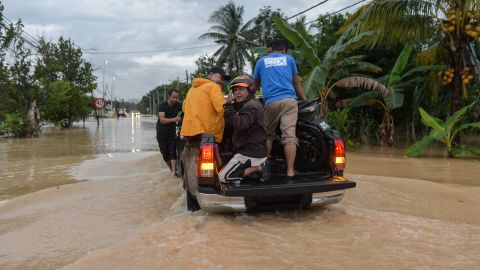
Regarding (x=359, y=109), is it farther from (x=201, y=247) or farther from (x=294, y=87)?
(x=201, y=247)

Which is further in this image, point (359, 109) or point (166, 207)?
point (359, 109)

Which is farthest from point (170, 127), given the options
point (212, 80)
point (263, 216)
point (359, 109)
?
point (359, 109)

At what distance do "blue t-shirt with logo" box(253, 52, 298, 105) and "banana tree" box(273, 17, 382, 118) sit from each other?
6.43 metres

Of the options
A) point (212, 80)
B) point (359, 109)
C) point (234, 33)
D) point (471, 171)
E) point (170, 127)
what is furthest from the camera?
point (234, 33)

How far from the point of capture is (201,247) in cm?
393

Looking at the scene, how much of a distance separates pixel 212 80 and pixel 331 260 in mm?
2614

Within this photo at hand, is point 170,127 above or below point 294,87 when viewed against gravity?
below

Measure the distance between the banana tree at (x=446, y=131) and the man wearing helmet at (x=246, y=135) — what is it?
7.55 meters

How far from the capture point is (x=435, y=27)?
12.9 metres

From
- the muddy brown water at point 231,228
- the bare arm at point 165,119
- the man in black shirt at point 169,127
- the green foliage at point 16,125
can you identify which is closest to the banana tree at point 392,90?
the muddy brown water at point 231,228

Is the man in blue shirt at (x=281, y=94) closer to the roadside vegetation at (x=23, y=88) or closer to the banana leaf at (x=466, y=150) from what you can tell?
the banana leaf at (x=466, y=150)

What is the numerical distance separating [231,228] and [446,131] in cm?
875

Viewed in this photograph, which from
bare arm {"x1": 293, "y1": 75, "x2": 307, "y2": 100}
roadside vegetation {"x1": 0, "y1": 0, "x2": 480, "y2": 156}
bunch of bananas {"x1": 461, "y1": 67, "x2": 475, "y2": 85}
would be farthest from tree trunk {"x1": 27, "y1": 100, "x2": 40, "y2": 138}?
bare arm {"x1": 293, "y1": 75, "x2": 307, "y2": 100}

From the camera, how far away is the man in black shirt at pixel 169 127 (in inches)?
345
